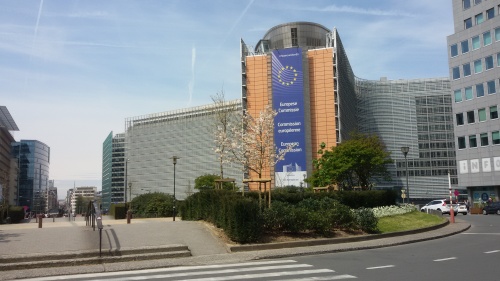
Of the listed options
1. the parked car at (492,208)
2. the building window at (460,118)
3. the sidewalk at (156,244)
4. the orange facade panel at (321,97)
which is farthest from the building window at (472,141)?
the sidewalk at (156,244)

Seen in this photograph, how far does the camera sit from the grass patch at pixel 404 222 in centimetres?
2125

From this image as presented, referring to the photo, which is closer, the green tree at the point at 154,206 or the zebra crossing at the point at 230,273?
the zebra crossing at the point at 230,273

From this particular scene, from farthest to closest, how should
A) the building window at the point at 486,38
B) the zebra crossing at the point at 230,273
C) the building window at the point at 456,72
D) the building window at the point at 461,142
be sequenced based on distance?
the building window at the point at 456,72 → the building window at the point at 461,142 → the building window at the point at 486,38 → the zebra crossing at the point at 230,273

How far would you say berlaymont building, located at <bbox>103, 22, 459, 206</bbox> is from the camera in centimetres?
9994

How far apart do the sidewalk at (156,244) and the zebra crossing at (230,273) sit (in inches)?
27.7

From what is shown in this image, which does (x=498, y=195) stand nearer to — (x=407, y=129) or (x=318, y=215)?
(x=318, y=215)

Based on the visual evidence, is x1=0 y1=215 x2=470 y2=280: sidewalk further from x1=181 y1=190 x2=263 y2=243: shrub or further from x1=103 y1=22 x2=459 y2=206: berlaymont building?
x1=103 y1=22 x2=459 y2=206: berlaymont building

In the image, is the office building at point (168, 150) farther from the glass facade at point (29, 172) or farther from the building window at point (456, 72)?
the building window at point (456, 72)

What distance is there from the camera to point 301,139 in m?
98.1

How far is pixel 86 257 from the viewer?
13.5 metres

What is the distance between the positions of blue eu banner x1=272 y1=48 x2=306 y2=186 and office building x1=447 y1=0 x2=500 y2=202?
36.1m

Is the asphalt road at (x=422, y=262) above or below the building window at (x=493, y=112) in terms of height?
below

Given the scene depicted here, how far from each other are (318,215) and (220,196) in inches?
173

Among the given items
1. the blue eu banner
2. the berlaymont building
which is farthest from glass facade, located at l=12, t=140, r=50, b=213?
the blue eu banner
